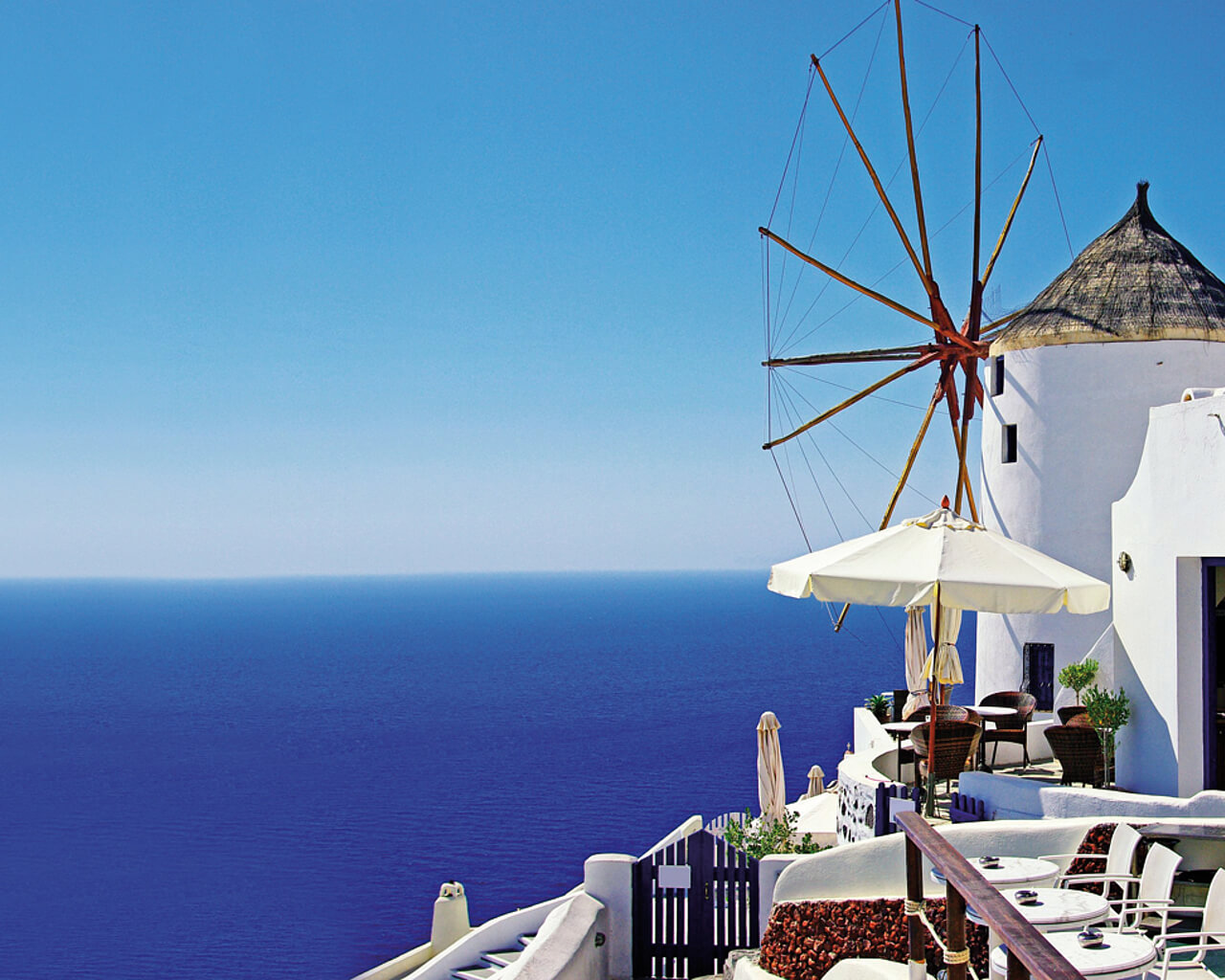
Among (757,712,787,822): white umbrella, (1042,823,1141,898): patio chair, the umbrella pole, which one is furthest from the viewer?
(757,712,787,822): white umbrella

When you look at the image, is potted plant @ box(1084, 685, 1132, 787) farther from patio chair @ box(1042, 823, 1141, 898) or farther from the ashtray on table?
the ashtray on table

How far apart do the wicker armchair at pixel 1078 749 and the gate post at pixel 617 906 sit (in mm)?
4444

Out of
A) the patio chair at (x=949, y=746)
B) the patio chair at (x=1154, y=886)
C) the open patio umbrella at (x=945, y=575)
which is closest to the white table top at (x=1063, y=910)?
the patio chair at (x=1154, y=886)

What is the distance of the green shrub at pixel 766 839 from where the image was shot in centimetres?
1171

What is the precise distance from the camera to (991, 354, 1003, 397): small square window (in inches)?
749

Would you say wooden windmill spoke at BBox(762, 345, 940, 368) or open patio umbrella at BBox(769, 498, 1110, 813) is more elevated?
wooden windmill spoke at BBox(762, 345, 940, 368)

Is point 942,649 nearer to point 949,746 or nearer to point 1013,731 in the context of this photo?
point 949,746

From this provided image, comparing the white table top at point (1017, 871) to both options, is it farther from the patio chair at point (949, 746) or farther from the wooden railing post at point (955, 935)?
the patio chair at point (949, 746)

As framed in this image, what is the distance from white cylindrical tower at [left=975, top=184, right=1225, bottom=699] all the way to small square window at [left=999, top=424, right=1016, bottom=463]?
0.02 m

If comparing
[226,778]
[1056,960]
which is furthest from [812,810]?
[226,778]

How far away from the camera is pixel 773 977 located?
8859mm

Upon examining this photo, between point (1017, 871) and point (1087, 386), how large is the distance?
12111 mm

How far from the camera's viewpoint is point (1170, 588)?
1015cm

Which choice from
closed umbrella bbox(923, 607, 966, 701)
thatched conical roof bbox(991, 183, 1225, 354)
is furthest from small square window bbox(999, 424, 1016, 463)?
closed umbrella bbox(923, 607, 966, 701)
